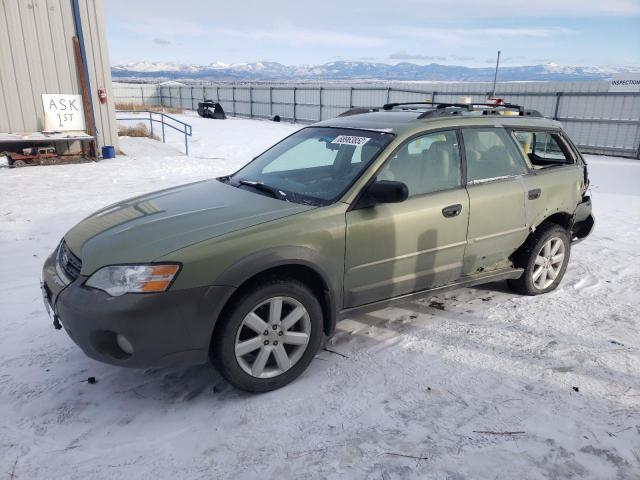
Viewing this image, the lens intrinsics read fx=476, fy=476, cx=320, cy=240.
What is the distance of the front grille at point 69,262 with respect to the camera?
2809mm

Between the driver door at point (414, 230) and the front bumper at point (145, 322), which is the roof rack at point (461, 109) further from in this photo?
the front bumper at point (145, 322)

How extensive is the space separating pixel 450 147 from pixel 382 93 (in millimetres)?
20839

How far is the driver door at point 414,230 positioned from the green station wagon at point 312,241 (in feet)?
0.04

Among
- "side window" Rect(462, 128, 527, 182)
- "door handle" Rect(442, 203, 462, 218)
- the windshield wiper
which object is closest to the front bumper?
the windshield wiper

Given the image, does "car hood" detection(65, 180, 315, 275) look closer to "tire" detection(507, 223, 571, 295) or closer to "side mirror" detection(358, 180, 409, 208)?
"side mirror" detection(358, 180, 409, 208)

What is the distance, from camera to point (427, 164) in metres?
3.68

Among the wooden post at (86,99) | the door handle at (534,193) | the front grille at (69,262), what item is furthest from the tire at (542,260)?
the wooden post at (86,99)

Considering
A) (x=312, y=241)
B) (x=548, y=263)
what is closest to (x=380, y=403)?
(x=312, y=241)

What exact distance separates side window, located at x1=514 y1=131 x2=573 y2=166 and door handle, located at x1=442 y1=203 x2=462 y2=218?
124 centimetres

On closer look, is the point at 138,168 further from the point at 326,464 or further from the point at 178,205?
the point at 326,464

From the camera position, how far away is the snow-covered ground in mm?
2416

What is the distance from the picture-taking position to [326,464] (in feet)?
7.89

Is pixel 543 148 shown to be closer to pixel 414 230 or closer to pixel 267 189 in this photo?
pixel 414 230

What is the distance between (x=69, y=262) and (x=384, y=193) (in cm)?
203
